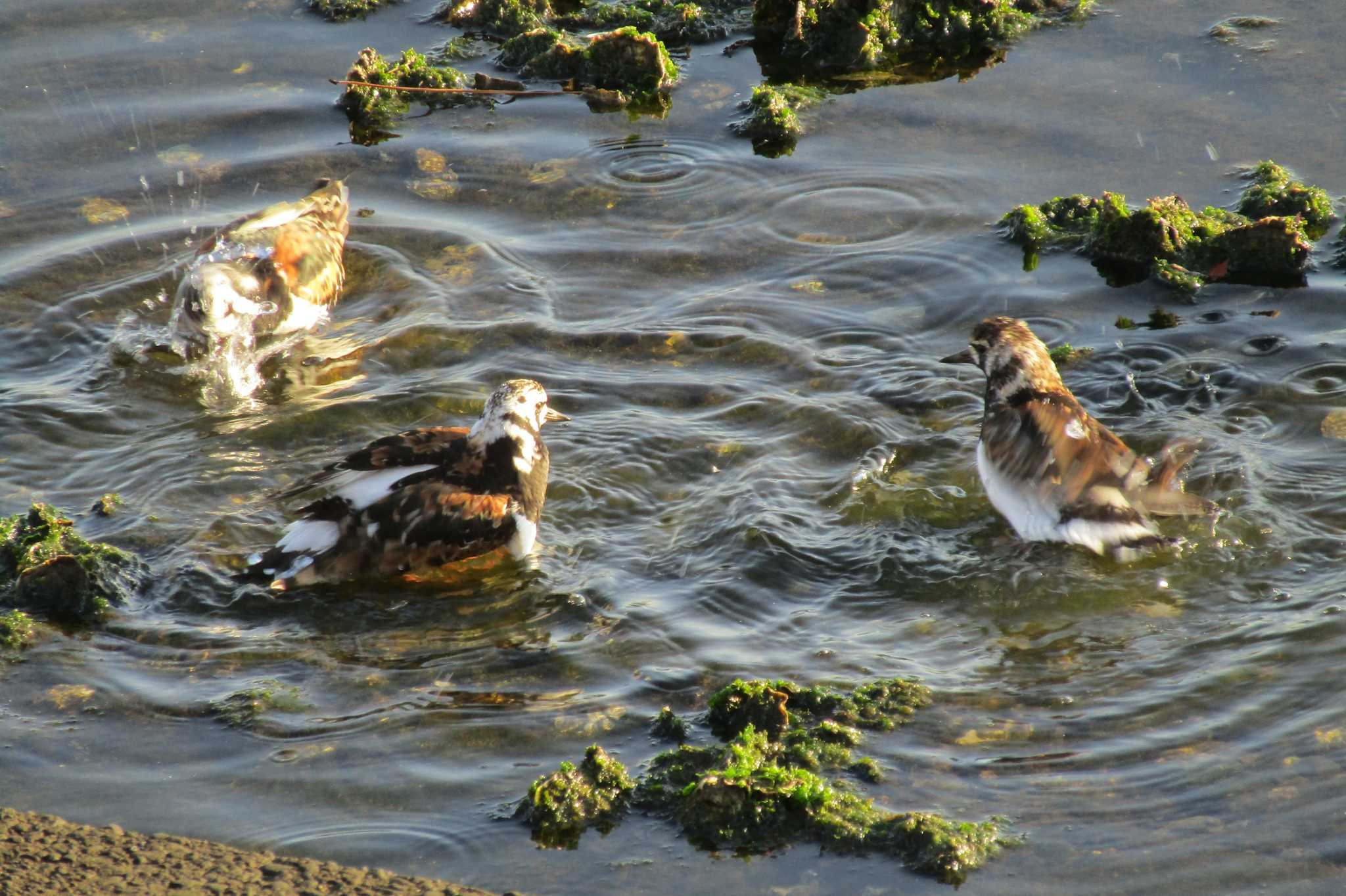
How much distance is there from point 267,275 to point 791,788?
4.98 meters

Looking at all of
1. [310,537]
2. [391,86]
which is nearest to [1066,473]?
[310,537]

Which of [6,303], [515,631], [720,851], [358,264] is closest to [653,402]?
[515,631]

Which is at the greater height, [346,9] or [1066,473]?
[346,9]

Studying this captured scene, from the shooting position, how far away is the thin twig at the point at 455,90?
1008 cm

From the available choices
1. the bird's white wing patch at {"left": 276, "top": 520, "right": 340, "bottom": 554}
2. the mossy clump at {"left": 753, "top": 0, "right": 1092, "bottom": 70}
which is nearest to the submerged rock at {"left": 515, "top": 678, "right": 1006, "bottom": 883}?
the bird's white wing patch at {"left": 276, "top": 520, "right": 340, "bottom": 554}

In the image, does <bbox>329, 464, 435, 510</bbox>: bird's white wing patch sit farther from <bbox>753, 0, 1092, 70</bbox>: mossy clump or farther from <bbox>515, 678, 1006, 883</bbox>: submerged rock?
<bbox>753, 0, 1092, 70</bbox>: mossy clump

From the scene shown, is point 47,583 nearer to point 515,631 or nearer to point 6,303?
point 515,631

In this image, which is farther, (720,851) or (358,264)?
(358,264)

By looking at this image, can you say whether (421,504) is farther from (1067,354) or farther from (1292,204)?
(1292,204)

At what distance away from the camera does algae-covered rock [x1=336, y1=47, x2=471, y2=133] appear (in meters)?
10.2

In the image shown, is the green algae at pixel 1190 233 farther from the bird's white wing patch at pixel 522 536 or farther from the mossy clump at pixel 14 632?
the mossy clump at pixel 14 632

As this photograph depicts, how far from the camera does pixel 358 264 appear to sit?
8938mm

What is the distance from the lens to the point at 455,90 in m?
10.3

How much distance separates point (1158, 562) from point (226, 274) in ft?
16.9
